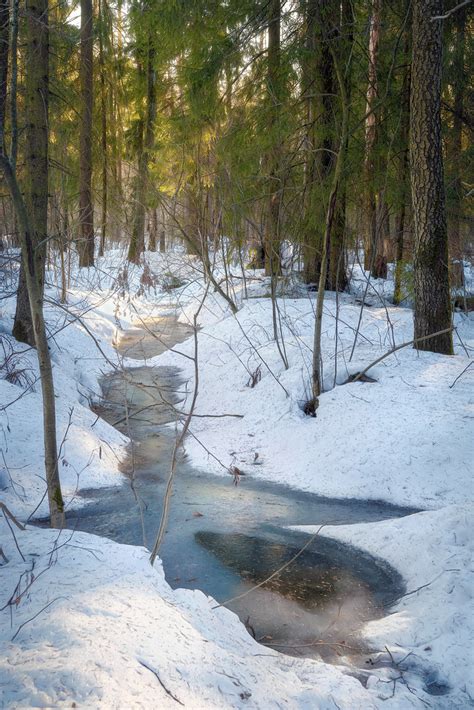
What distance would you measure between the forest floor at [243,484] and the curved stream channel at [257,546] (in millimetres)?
234

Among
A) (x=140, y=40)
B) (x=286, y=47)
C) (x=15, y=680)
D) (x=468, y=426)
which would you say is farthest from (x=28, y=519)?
(x=140, y=40)

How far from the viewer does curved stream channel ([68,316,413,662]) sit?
417cm

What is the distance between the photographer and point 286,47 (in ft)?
34.3

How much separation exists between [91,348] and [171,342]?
9.84ft

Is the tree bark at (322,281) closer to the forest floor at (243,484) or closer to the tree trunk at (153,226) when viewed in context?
the forest floor at (243,484)

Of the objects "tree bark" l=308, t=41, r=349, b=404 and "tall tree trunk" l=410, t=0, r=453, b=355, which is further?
"tall tree trunk" l=410, t=0, r=453, b=355

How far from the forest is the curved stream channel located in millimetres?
28

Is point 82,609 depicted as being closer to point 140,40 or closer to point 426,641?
point 426,641

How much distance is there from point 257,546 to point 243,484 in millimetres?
1706

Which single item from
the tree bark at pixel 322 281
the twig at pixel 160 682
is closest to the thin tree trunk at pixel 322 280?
the tree bark at pixel 322 281

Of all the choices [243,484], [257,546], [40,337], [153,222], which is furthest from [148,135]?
[40,337]

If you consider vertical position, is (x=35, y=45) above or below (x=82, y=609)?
above

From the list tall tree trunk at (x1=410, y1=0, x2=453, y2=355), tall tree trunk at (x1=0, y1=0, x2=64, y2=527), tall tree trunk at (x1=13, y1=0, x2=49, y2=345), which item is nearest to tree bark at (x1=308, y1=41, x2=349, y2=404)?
tall tree trunk at (x1=410, y1=0, x2=453, y2=355)

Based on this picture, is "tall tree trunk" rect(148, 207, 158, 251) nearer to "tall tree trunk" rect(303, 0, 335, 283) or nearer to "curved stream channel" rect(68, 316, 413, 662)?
"tall tree trunk" rect(303, 0, 335, 283)
